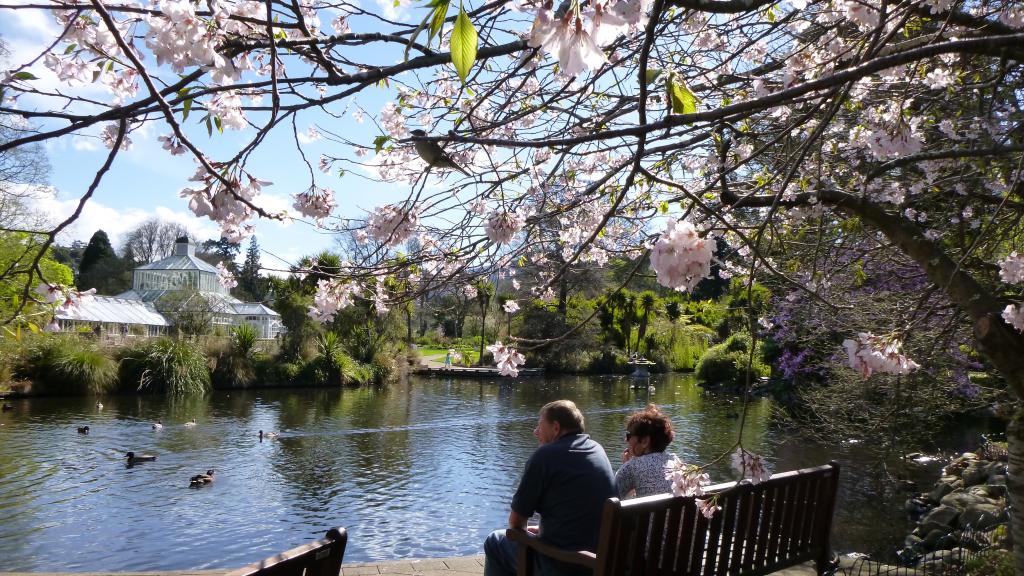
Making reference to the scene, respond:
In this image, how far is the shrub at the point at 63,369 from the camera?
16.6 meters

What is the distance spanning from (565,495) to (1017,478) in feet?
6.85

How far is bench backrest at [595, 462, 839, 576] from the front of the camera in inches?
108

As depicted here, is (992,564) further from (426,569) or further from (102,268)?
(102,268)

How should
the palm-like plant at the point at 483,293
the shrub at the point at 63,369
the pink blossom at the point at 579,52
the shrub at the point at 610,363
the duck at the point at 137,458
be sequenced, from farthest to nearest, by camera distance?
the shrub at the point at 610,363 < the shrub at the point at 63,369 < the duck at the point at 137,458 < the palm-like plant at the point at 483,293 < the pink blossom at the point at 579,52

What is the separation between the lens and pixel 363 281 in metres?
3.48

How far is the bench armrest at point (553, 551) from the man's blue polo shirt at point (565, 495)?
74 mm

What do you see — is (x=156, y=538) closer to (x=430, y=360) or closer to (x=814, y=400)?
(x=814, y=400)

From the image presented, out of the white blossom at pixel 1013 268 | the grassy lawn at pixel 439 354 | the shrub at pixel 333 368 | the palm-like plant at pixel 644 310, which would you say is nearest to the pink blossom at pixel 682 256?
the white blossom at pixel 1013 268

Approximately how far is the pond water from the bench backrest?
3394mm

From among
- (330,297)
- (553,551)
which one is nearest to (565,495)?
(553,551)

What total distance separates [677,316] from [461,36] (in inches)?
1244

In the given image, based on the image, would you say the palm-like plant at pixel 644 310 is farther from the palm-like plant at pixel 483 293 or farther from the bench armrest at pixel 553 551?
the bench armrest at pixel 553 551

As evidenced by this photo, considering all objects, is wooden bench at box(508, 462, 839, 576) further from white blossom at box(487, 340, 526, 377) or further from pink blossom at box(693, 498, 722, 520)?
white blossom at box(487, 340, 526, 377)

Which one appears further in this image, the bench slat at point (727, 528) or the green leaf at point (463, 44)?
the bench slat at point (727, 528)
